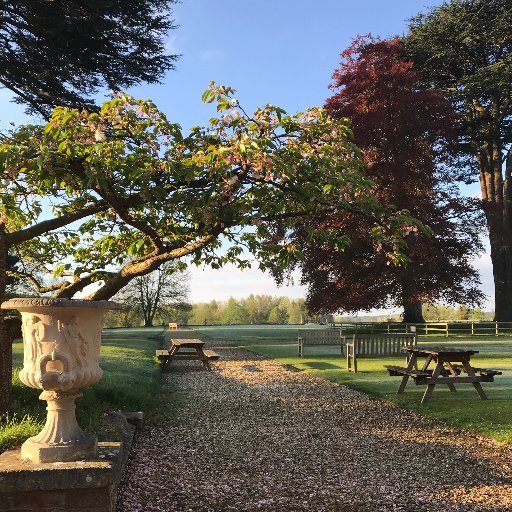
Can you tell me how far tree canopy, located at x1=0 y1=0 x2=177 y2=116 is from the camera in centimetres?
1222

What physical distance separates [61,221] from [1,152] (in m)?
1.66

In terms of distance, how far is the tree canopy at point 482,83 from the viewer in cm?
2786

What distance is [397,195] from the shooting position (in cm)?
2484

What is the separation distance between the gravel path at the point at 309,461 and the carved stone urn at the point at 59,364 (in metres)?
0.63

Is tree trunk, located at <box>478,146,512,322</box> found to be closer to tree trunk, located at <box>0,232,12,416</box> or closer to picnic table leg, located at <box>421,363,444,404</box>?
picnic table leg, located at <box>421,363,444,404</box>

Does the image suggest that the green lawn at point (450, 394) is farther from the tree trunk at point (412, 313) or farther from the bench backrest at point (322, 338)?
the tree trunk at point (412, 313)

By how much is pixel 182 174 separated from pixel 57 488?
8.21ft

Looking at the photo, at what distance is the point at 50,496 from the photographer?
346 cm

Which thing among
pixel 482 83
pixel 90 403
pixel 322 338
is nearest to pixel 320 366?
pixel 322 338

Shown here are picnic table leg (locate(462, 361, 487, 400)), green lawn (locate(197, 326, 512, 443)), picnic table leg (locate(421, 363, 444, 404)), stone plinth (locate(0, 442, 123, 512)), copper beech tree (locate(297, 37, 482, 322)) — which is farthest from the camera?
copper beech tree (locate(297, 37, 482, 322))

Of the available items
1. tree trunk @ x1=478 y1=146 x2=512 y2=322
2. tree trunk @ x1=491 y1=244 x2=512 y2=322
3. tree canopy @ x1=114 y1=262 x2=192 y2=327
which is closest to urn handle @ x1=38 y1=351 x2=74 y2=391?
tree trunk @ x1=478 y1=146 x2=512 y2=322

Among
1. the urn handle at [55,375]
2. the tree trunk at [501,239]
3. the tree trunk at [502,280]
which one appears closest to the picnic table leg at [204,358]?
the urn handle at [55,375]

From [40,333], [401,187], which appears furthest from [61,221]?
[401,187]

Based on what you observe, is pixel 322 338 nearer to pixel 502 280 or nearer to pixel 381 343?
pixel 381 343
